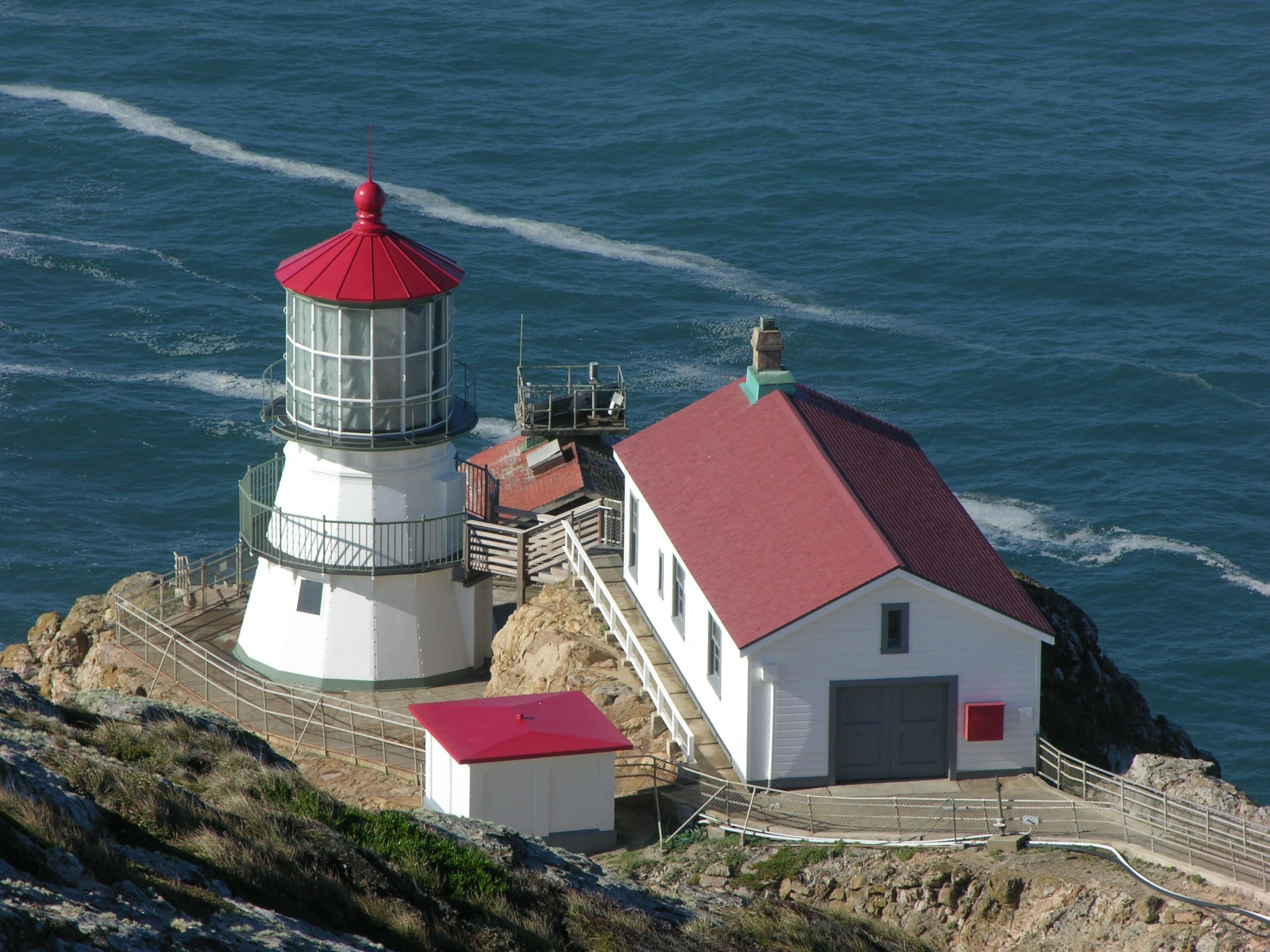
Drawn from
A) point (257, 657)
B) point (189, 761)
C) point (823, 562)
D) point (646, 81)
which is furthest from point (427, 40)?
point (189, 761)

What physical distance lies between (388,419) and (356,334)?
186cm

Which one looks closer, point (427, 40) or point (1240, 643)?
point (1240, 643)

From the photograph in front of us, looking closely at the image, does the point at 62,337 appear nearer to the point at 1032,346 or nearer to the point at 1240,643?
the point at 1032,346

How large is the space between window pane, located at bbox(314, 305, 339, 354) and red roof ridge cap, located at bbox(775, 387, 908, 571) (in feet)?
26.2

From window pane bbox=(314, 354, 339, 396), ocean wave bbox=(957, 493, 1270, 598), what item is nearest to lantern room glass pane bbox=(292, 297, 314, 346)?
window pane bbox=(314, 354, 339, 396)

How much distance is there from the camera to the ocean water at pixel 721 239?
55094 millimetres

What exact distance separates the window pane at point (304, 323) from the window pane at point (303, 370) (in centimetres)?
16

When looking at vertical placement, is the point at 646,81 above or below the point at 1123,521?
above

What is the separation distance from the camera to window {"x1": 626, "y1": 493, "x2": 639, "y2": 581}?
99.9 ft

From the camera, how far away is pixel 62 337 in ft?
216

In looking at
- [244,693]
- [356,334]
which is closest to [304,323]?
[356,334]

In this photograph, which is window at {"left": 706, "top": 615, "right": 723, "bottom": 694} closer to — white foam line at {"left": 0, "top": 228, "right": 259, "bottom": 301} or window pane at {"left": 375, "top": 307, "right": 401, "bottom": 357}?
window pane at {"left": 375, "top": 307, "right": 401, "bottom": 357}

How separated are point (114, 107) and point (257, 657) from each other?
60.1 meters

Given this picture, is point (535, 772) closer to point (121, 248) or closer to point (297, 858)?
point (297, 858)
